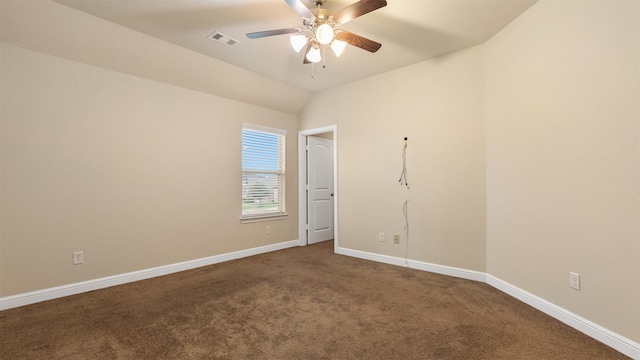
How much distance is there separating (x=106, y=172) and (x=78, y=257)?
95 cm

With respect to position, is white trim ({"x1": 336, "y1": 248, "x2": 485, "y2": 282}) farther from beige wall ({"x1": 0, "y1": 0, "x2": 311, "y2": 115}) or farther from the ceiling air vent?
the ceiling air vent

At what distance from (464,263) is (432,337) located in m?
1.55

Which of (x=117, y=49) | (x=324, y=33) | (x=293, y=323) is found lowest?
(x=293, y=323)

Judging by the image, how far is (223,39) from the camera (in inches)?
115

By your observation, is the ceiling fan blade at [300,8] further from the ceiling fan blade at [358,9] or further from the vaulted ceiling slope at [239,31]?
the vaulted ceiling slope at [239,31]

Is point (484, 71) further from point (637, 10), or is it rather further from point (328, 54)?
point (328, 54)

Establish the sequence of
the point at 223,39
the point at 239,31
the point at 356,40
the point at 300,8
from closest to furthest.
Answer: the point at 300,8, the point at 356,40, the point at 239,31, the point at 223,39

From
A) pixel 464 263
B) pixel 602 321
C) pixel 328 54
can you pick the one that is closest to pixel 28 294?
pixel 328 54

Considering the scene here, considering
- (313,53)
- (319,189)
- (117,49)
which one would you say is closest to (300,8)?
(313,53)

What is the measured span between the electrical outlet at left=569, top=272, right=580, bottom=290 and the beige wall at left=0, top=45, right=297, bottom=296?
3907 millimetres

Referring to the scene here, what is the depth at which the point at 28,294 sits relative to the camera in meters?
2.54

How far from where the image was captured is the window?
14.3 ft

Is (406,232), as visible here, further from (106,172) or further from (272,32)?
(106,172)

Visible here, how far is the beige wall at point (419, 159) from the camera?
10.3 ft
